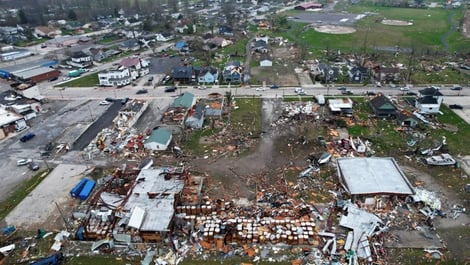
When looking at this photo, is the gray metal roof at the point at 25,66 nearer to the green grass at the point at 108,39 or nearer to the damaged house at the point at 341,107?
the green grass at the point at 108,39

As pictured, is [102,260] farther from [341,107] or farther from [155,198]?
[341,107]

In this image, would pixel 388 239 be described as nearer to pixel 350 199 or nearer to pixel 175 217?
pixel 350 199

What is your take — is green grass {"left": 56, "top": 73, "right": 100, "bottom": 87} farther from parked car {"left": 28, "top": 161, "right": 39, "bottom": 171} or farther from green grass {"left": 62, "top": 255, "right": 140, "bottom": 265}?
green grass {"left": 62, "top": 255, "right": 140, "bottom": 265}

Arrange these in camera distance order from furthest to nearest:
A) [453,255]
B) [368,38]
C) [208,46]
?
[368,38]
[208,46]
[453,255]

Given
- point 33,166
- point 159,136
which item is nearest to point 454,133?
point 159,136

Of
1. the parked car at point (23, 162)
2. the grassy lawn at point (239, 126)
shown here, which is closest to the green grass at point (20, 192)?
the parked car at point (23, 162)

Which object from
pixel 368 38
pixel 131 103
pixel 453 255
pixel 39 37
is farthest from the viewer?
pixel 39 37

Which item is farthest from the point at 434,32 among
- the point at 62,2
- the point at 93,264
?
the point at 62,2

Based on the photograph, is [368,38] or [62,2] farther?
[62,2]
